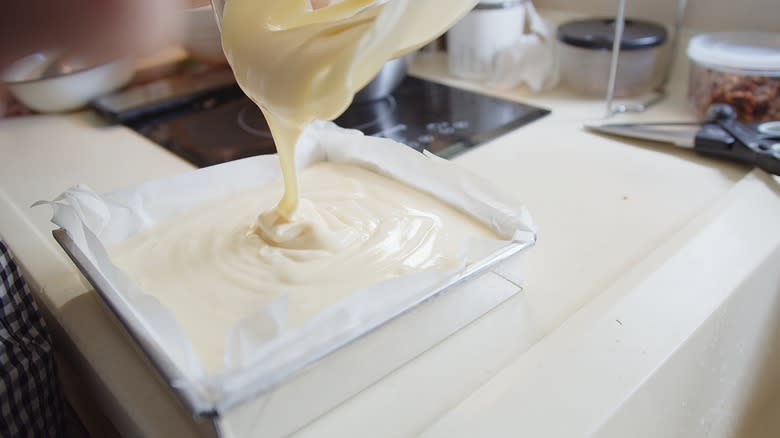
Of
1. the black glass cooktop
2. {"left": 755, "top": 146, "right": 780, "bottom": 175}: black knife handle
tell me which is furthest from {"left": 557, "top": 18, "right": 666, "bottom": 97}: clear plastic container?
{"left": 755, "top": 146, "right": 780, "bottom": 175}: black knife handle

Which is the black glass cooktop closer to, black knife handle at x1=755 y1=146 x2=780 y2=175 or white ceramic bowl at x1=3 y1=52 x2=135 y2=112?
white ceramic bowl at x1=3 y1=52 x2=135 y2=112

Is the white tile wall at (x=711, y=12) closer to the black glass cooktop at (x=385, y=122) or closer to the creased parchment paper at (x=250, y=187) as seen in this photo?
the black glass cooktop at (x=385, y=122)

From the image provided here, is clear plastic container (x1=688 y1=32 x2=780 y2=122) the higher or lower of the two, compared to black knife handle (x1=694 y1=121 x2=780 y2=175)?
higher

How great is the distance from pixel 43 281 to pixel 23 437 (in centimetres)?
12

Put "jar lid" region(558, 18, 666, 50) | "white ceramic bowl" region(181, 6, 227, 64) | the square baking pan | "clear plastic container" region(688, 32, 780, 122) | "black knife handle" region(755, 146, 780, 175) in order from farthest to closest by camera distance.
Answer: "white ceramic bowl" region(181, 6, 227, 64), "jar lid" region(558, 18, 666, 50), "clear plastic container" region(688, 32, 780, 122), "black knife handle" region(755, 146, 780, 175), the square baking pan

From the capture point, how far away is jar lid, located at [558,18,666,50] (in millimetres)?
802

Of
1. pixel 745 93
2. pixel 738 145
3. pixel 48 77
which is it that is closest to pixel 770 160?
pixel 738 145

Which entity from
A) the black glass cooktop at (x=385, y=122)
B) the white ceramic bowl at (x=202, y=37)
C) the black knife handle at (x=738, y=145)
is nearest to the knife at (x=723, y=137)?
the black knife handle at (x=738, y=145)

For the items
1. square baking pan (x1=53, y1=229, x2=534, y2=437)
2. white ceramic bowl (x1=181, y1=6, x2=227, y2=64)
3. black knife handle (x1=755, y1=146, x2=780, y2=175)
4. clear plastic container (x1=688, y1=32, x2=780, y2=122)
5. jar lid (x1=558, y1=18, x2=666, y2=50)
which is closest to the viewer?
square baking pan (x1=53, y1=229, x2=534, y2=437)

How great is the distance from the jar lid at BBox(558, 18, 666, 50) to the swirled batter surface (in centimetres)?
46

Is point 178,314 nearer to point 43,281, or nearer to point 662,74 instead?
point 43,281

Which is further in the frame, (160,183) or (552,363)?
(160,183)

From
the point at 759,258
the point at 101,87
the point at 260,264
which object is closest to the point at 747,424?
the point at 759,258

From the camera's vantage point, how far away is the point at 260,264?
42 cm
